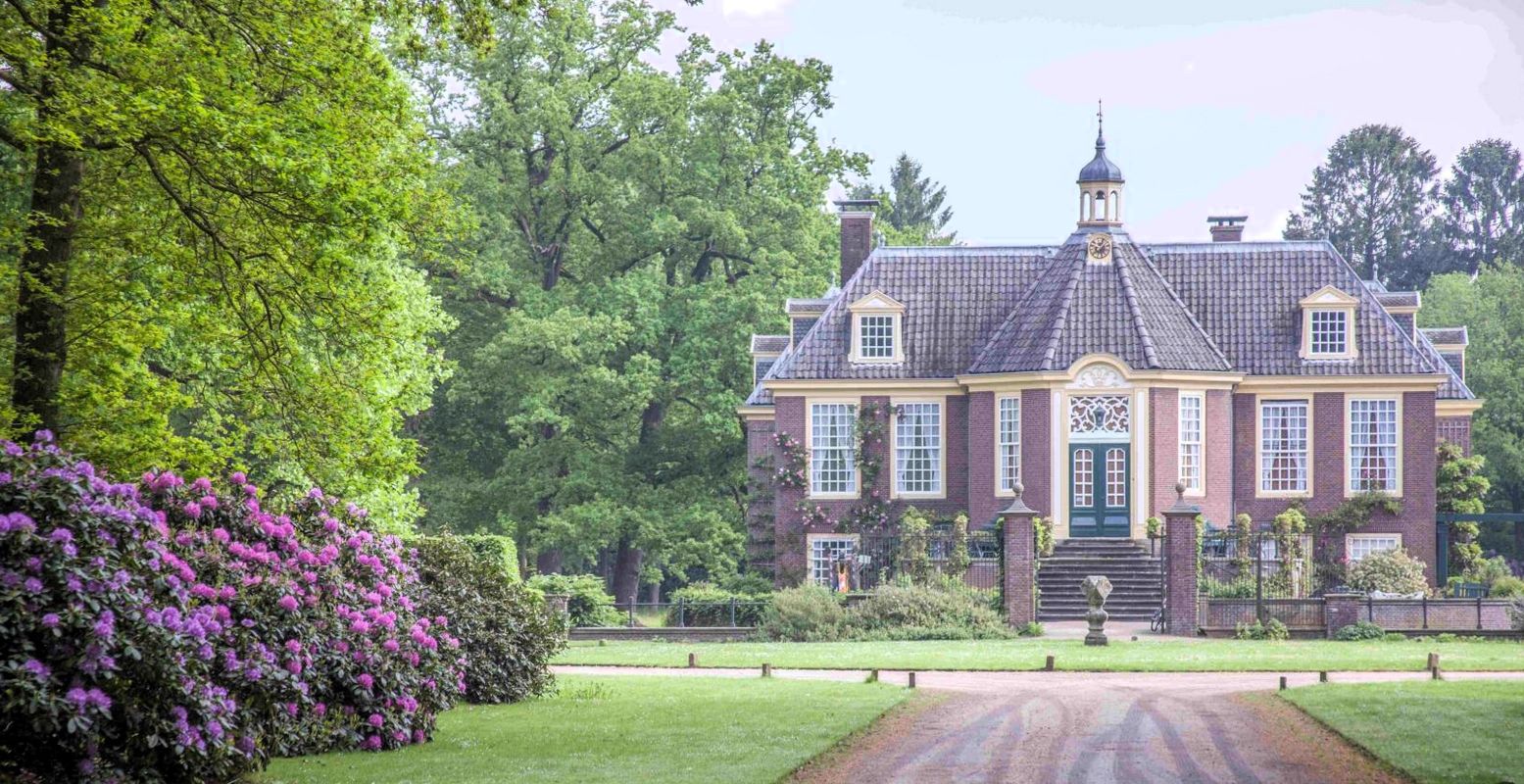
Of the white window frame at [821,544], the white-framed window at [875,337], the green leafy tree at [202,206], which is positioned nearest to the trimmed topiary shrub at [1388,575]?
the white window frame at [821,544]

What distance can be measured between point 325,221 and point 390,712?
4.78 meters

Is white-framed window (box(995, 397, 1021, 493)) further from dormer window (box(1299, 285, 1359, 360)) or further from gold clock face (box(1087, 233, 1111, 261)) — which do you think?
dormer window (box(1299, 285, 1359, 360))

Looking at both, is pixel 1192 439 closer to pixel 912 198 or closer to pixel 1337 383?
pixel 1337 383

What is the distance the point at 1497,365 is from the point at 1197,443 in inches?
978

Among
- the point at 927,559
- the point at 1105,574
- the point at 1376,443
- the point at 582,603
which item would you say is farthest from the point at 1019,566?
the point at 1376,443

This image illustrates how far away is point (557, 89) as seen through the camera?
46.4 meters

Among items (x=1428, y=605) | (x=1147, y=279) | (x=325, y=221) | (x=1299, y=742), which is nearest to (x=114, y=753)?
(x=325, y=221)

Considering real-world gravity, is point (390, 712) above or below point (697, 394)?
below

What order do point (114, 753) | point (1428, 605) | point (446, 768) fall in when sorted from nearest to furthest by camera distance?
point (114, 753) < point (446, 768) < point (1428, 605)

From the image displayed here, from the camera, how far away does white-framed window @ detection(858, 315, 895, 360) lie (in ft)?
139

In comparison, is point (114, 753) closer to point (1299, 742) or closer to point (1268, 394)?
point (1299, 742)

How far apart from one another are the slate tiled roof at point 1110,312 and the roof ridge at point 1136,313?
0.10 ft

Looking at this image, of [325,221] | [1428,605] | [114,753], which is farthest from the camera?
[1428,605]

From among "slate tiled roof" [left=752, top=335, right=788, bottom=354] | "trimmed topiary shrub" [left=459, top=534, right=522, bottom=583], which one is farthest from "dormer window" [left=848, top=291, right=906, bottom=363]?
"trimmed topiary shrub" [left=459, top=534, right=522, bottom=583]
